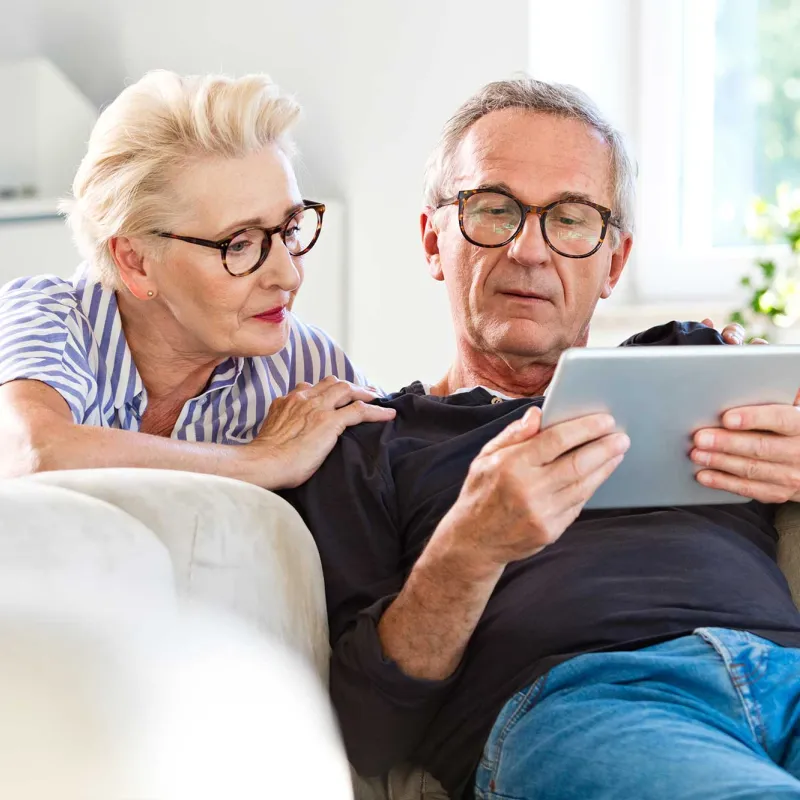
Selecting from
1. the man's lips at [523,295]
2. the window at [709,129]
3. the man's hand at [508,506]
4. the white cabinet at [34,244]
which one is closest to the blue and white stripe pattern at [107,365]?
the man's lips at [523,295]

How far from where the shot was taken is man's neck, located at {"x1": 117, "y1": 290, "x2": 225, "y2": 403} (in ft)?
5.58

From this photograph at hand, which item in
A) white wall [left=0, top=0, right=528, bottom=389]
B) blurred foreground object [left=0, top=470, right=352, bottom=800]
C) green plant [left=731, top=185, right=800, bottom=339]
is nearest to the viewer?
blurred foreground object [left=0, top=470, right=352, bottom=800]

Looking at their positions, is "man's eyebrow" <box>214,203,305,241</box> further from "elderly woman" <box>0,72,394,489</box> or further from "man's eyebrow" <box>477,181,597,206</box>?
"man's eyebrow" <box>477,181,597,206</box>

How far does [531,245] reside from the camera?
1604mm

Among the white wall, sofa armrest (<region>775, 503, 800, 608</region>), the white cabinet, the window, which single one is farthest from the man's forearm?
the white cabinet

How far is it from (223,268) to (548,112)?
1.70ft

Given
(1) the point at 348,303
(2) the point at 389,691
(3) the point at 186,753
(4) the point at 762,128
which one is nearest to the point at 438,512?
(2) the point at 389,691

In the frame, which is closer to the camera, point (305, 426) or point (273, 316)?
point (305, 426)

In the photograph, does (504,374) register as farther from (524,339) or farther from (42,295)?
(42,295)

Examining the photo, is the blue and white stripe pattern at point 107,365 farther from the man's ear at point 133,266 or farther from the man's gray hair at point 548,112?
the man's gray hair at point 548,112

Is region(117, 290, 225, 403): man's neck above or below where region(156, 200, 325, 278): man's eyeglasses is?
below

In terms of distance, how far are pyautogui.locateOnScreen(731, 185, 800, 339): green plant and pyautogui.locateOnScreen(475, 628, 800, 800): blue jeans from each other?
4.79 ft

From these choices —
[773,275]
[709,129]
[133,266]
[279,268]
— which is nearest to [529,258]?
[279,268]

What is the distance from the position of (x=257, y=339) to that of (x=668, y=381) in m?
0.74
